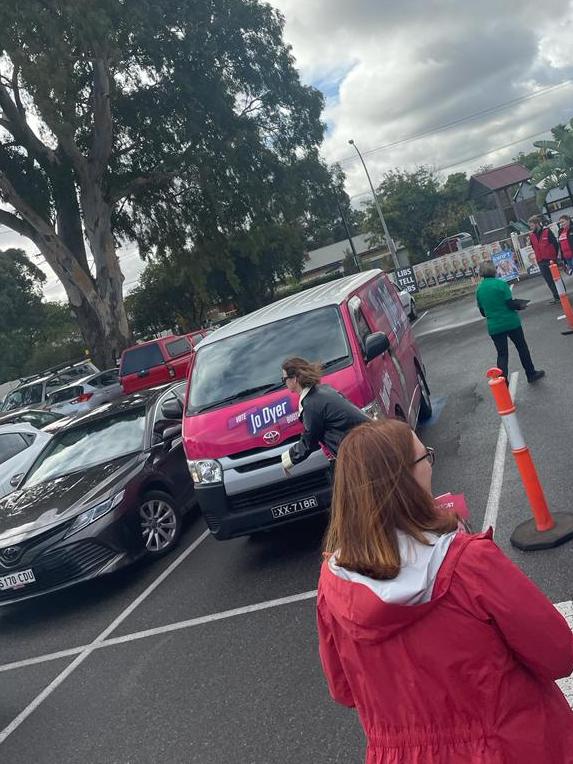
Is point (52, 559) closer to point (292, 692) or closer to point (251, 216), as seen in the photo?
point (292, 692)

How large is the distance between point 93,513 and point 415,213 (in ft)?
171

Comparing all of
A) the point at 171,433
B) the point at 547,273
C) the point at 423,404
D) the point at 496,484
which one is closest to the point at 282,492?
the point at 496,484

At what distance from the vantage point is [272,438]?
6238 millimetres

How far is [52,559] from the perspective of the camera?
6.79 m

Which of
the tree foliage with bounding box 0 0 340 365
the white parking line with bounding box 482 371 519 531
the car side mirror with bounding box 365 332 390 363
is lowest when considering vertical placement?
the white parking line with bounding box 482 371 519 531

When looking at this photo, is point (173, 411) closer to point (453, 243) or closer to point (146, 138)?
point (146, 138)

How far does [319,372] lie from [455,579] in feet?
12.5

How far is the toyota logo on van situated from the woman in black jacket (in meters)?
0.74

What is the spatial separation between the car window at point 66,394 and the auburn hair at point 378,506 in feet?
66.8

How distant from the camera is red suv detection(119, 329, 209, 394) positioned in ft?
66.7

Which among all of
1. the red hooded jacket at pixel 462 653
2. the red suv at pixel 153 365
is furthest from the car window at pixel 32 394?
the red hooded jacket at pixel 462 653

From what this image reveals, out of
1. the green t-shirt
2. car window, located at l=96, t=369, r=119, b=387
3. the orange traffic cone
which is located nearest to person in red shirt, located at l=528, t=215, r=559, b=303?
the green t-shirt

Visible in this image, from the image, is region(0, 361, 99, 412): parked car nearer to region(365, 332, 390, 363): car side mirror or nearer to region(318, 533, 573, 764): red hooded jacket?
region(365, 332, 390, 363): car side mirror

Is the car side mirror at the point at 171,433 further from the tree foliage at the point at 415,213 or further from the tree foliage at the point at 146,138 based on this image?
the tree foliage at the point at 415,213
